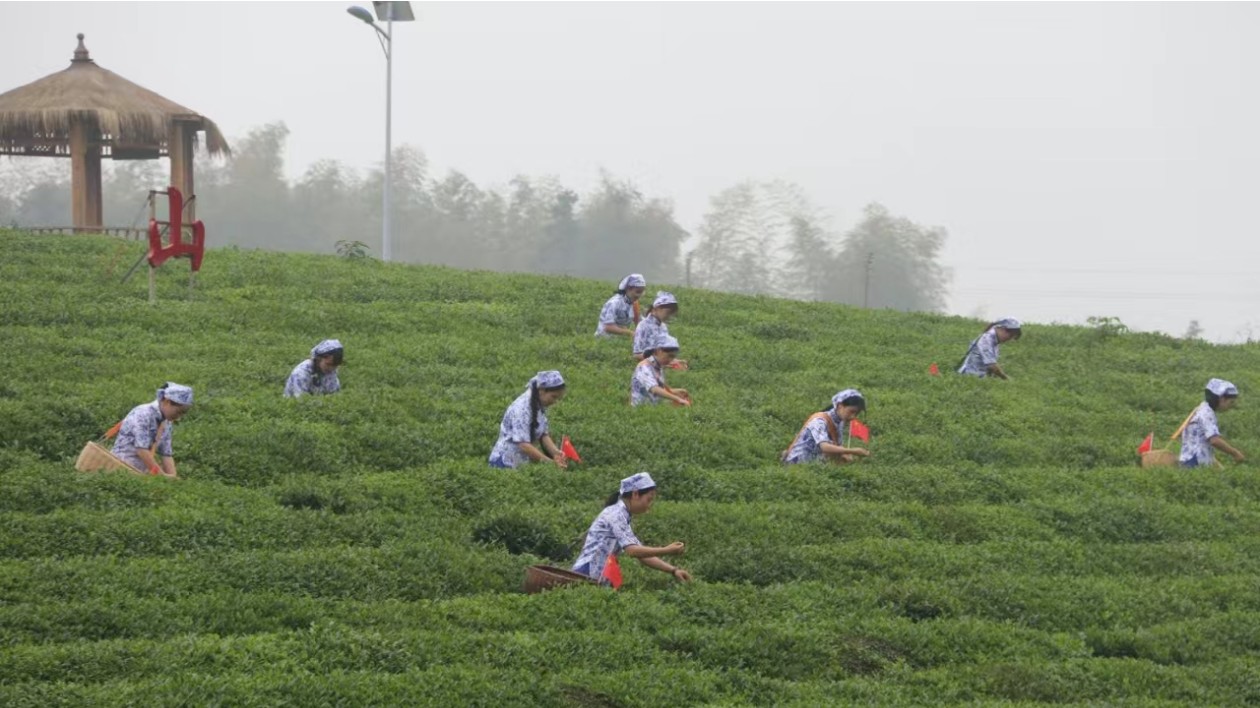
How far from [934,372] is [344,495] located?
11.9 metres

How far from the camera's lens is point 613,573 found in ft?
43.6

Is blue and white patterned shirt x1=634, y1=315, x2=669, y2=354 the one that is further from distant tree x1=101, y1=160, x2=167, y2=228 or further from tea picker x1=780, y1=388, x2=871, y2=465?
distant tree x1=101, y1=160, x2=167, y2=228

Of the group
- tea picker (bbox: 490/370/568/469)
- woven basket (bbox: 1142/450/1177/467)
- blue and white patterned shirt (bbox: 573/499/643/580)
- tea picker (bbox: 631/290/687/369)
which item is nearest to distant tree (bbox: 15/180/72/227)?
tea picker (bbox: 631/290/687/369)

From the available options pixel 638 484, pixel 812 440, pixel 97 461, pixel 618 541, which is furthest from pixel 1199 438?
pixel 97 461

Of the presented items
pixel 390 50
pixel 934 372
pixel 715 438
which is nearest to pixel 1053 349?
pixel 934 372

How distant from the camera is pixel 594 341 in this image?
24312 millimetres

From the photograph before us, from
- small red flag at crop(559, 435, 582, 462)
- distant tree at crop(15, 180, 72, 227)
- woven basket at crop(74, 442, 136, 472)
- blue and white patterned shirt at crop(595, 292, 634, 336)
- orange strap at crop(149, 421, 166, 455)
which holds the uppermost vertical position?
distant tree at crop(15, 180, 72, 227)

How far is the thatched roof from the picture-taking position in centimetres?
3397

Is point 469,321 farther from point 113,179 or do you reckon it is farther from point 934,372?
point 113,179

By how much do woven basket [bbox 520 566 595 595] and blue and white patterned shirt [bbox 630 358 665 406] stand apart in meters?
7.09

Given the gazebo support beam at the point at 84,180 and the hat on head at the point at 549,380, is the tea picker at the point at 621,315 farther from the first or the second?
the gazebo support beam at the point at 84,180

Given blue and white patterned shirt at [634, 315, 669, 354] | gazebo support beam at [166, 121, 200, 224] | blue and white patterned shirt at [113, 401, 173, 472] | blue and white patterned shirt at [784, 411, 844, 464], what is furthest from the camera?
gazebo support beam at [166, 121, 200, 224]

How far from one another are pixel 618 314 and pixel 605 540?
11.6m

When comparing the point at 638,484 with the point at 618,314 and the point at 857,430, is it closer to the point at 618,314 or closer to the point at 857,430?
the point at 857,430
